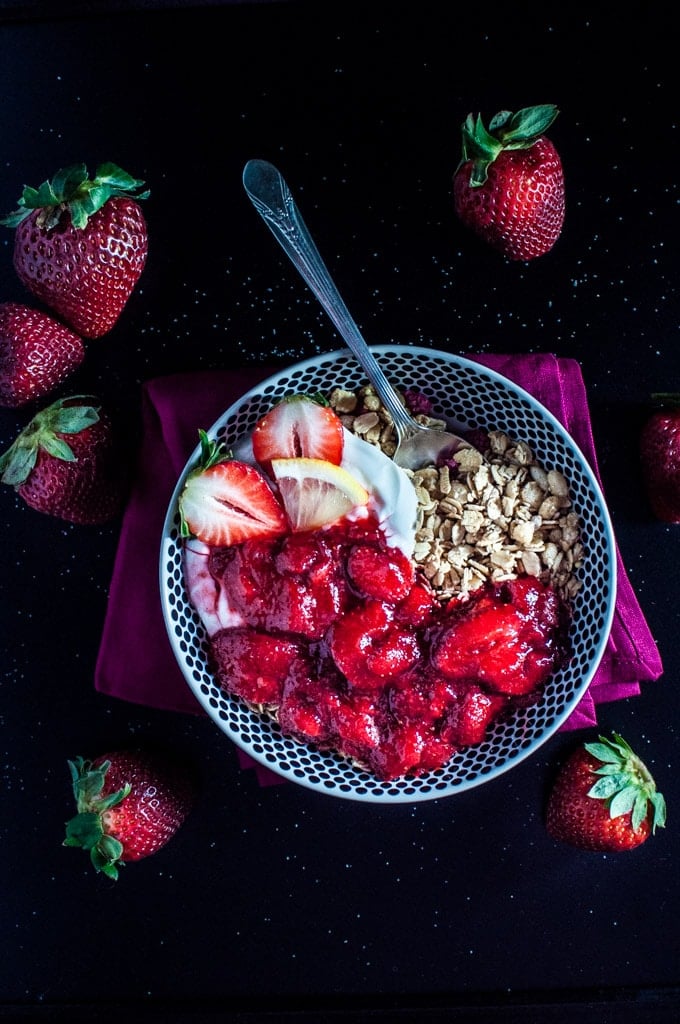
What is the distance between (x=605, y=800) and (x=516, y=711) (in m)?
0.20

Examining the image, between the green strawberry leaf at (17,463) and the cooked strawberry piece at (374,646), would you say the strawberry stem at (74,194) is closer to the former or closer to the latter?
the green strawberry leaf at (17,463)

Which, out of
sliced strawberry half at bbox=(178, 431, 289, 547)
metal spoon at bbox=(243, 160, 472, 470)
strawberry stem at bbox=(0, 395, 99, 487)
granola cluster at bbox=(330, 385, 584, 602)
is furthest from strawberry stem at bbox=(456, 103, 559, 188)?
strawberry stem at bbox=(0, 395, 99, 487)

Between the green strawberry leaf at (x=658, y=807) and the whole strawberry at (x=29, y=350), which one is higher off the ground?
the whole strawberry at (x=29, y=350)

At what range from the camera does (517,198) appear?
1018 mm

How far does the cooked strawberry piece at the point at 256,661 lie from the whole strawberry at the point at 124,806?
0.21m

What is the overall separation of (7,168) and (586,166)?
74 centimetres

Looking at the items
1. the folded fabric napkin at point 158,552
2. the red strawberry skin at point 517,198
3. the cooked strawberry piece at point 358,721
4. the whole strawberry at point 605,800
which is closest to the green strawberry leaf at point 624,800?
the whole strawberry at point 605,800

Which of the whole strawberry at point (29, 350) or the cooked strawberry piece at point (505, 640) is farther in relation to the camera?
the whole strawberry at point (29, 350)

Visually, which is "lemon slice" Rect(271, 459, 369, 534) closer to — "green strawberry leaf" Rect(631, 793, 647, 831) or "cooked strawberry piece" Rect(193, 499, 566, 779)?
"cooked strawberry piece" Rect(193, 499, 566, 779)

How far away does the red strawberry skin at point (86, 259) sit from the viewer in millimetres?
1023

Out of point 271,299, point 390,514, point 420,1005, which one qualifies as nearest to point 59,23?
point 271,299

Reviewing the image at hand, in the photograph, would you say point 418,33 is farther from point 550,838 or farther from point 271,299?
point 550,838

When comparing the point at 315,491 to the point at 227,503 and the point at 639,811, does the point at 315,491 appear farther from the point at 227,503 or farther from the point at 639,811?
the point at 639,811

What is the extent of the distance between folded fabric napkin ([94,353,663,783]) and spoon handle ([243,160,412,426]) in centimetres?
16
